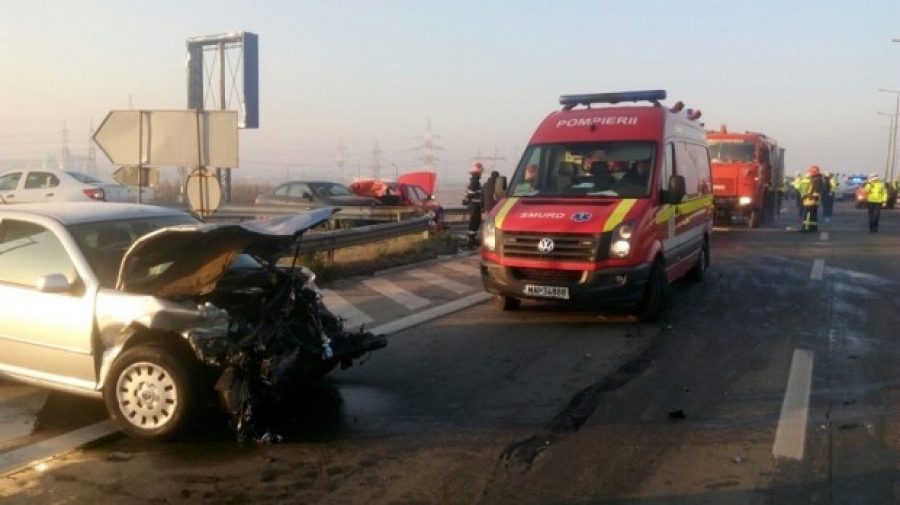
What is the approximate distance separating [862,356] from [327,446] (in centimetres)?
535

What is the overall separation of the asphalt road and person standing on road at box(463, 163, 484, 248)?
8612mm

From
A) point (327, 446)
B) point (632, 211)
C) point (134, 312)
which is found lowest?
point (327, 446)

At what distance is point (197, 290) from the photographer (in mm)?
5727

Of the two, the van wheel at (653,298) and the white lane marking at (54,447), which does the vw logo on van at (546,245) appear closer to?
the van wheel at (653,298)

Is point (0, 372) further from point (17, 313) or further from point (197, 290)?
point (197, 290)

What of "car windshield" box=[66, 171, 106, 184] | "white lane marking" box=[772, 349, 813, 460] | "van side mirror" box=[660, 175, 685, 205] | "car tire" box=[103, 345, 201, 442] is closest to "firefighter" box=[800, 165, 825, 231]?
"van side mirror" box=[660, 175, 685, 205]

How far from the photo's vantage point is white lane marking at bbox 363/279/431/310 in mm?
10922

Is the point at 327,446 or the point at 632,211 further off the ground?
the point at 632,211

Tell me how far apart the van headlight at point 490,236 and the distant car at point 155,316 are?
3.49 meters

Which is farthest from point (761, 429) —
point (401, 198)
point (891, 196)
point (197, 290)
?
point (891, 196)

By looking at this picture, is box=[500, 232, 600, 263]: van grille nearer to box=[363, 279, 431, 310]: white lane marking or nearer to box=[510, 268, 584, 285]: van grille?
box=[510, 268, 584, 285]: van grille

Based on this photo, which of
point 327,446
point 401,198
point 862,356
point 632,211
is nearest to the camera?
point 327,446

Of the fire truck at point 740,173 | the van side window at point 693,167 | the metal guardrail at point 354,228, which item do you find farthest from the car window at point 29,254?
the fire truck at point 740,173

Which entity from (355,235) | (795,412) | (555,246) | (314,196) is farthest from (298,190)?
(795,412)
